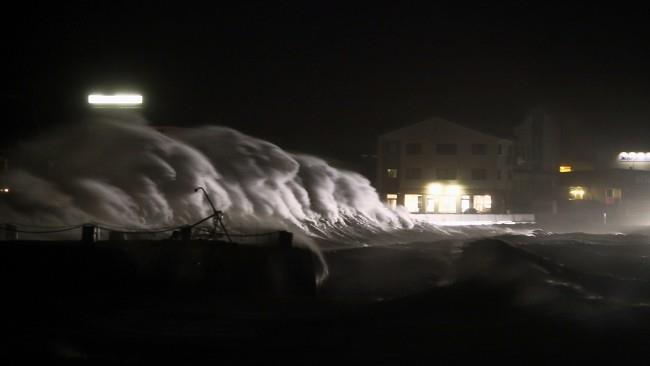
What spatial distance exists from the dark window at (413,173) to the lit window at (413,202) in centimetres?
153

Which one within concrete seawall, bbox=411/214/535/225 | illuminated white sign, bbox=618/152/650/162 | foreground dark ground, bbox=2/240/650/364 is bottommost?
foreground dark ground, bbox=2/240/650/364

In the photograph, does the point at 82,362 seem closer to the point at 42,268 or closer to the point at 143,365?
the point at 143,365

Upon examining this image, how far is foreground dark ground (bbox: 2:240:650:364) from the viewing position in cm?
1491

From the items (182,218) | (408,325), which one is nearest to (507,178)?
(182,218)

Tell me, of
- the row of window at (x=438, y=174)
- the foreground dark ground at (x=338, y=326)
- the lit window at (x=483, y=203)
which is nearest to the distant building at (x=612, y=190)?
the lit window at (x=483, y=203)

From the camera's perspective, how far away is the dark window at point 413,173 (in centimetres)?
6272

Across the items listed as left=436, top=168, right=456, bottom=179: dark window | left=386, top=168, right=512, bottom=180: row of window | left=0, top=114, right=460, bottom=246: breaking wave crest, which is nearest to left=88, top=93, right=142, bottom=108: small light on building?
left=0, top=114, right=460, bottom=246: breaking wave crest

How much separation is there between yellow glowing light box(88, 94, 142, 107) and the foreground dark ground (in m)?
30.6

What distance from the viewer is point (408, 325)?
60.1 ft

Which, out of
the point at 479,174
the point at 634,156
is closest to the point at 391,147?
the point at 479,174

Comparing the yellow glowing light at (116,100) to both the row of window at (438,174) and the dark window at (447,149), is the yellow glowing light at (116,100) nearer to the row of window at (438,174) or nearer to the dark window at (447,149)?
the row of window at (438,174)

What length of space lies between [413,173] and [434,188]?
7.04ft

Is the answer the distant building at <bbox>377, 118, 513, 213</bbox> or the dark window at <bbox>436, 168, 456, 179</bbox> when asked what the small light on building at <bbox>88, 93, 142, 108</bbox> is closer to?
the distant building at <bbox>377, 118, 513, 213</bbox>

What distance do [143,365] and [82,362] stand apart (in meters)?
1.16
